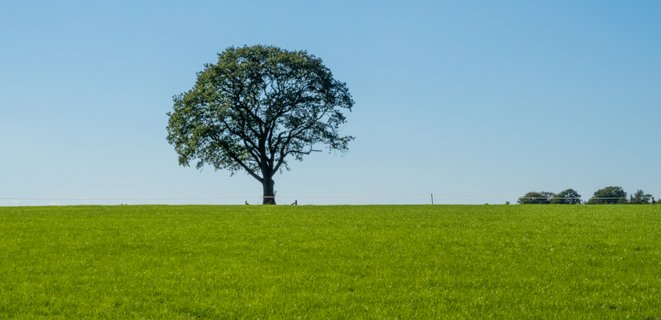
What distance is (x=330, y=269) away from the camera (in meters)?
23.4

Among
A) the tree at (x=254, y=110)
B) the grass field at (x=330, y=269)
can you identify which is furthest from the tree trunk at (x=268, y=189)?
the grass field at (x=330, y=269)

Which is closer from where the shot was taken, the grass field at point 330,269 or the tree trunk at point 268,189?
the grass field at point 330,269

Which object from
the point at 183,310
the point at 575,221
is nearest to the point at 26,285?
the point at 183,310

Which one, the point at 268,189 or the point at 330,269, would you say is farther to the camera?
the point at 268,189

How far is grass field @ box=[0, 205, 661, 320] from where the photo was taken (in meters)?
18.7

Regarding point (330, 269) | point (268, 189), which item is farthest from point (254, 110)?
point (330, 269)

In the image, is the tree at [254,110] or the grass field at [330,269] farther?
the tree at [254,110]

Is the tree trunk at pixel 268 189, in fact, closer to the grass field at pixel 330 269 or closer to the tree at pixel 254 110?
the tree at pixel 254 110

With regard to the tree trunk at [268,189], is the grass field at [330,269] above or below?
below

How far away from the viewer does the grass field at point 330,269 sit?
1869 cm

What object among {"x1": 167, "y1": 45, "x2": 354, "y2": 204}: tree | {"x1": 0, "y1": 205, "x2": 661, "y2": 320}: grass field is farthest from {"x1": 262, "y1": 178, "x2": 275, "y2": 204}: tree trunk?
{"x1": 0, "y1": 205, "x2": 661, "y2": 320}: grass field

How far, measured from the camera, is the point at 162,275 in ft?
73.7

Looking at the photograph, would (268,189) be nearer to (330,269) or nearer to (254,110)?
(254,110)

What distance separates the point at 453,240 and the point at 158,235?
12.2m
